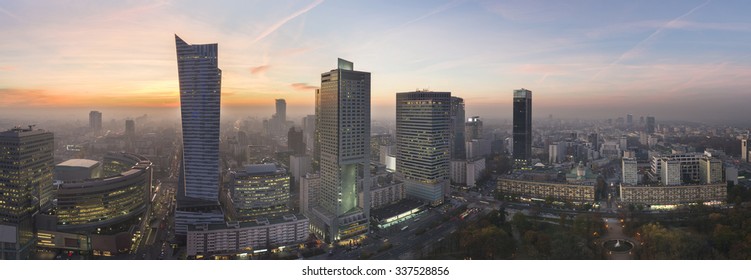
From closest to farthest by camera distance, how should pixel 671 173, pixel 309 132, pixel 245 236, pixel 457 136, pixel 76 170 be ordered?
pixel 245 236
pixel 671 173
pixel 76 170
pixel 309 132
pixel 457 136

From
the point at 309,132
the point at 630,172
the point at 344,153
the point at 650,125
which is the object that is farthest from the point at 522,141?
the point at 344,153

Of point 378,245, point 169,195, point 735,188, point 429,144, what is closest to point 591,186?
point 735,188

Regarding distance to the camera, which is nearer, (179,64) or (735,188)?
(735,188)

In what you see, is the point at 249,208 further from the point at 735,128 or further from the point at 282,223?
the point at 735,128

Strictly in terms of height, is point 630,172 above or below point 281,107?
below

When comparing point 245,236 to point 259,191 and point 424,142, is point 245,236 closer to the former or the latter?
point 259,191

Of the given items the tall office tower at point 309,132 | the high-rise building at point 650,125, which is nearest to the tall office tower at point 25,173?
the tall office tower at point 309,132

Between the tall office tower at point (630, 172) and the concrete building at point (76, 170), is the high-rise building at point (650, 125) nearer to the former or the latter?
the tall office tower at point (630, 172)
